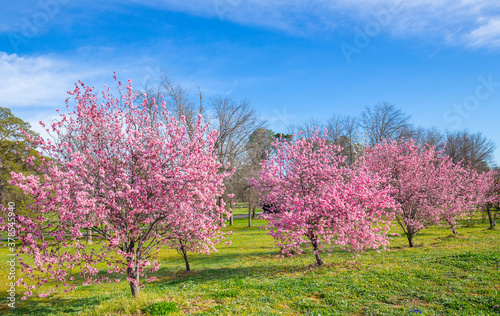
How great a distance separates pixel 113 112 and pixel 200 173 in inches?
137

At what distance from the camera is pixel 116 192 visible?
775 centimetres

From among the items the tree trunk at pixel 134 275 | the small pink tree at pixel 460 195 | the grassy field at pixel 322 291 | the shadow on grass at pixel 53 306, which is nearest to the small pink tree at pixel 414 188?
the small pink tree at pixel 460 195

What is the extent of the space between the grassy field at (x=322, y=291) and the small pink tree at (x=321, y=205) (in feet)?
4.31

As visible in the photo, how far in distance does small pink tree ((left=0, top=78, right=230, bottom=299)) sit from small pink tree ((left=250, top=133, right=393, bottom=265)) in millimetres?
4203

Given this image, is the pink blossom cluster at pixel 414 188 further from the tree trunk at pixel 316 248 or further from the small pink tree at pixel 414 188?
the tree trunk at pixel 316 248

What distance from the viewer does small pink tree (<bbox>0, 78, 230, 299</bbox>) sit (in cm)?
751

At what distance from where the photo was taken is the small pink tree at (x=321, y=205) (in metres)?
12.0

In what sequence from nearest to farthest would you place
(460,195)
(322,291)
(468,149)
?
(322,291) → (460,195) → (468,149)

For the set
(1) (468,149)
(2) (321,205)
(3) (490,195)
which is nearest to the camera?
(2) (321,205)

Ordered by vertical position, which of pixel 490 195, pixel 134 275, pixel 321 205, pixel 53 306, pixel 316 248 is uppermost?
pixel 321 205

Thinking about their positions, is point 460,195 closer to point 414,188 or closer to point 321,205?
point 414,188

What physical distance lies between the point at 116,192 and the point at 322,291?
6846mm

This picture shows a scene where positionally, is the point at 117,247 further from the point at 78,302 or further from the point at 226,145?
the point at 226,145

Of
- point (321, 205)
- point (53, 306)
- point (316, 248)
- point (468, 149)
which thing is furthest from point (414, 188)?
point (468, 149)
